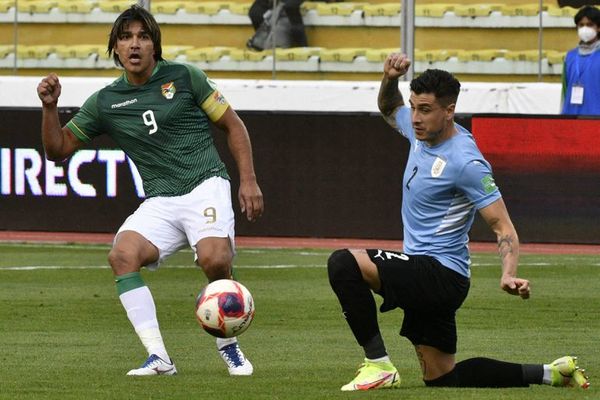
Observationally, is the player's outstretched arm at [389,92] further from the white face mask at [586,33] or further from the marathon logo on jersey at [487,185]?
the white face mask at [586,33]

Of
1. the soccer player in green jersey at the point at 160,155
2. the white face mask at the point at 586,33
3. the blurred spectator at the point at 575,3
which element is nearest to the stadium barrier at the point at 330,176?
the white face mask at the point at 586,33

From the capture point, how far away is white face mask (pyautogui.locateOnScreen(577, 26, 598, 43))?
1706 cm

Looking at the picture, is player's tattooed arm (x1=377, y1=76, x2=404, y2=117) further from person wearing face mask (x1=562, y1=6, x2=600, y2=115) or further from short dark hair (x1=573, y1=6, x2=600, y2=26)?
person wearing face mask (x1=562, y1=6, x2=600, y2=115)

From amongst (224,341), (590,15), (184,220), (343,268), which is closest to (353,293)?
(343,268)

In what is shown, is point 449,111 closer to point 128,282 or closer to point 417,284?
point 417,284

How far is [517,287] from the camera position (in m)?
6.63

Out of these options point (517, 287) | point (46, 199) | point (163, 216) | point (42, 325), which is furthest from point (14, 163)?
point (517, 287)

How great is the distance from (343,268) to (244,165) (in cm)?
148

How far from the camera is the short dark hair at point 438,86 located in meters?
7.27

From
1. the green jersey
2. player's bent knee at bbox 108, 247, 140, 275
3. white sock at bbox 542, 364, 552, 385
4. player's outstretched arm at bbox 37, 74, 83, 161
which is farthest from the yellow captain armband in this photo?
white sock at bbox 542, 364, 552, 385

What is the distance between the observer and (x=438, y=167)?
7.25m

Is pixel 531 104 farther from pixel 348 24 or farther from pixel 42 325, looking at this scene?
pixel 42 325

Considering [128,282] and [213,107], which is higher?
[213,107]

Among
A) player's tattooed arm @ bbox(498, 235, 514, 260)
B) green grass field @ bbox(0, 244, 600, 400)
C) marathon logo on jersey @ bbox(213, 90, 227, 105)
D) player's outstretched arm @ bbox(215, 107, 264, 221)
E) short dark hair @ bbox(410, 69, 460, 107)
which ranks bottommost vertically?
green grass field @ bbox(0, 244, 600, 400)
